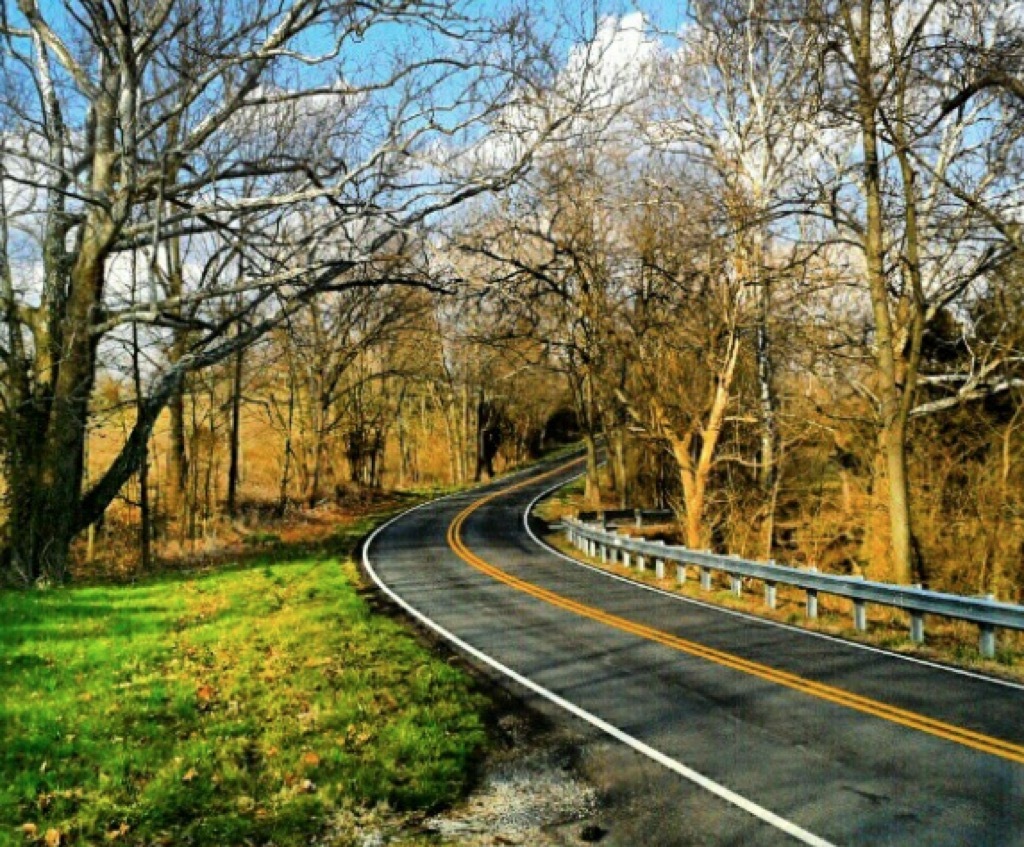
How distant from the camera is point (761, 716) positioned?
9133 mm

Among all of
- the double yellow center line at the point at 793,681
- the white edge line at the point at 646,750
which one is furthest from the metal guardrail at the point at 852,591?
the white edge line at the point at 646,750

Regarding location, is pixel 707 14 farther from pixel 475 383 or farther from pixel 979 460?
pixel 475 383

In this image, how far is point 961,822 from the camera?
21.0 feet

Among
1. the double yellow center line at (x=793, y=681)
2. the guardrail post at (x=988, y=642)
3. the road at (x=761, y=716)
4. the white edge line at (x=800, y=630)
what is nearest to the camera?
the road at (x=761, y=716)

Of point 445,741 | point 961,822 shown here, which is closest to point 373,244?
point 445,741

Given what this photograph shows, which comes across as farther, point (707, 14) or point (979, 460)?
point (979, 460)

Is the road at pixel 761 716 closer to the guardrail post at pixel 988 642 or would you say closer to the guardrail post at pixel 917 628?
the guardrail post at pixel 917 628

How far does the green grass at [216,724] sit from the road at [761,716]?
1.54 metres

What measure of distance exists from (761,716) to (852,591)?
572 cm

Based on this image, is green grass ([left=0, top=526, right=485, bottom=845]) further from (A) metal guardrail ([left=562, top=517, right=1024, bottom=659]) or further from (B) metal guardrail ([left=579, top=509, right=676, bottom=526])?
(B) metal guardrail ([left=579, top=509, right=676, bottom=526])

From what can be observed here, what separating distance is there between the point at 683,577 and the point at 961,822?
43.7 feet

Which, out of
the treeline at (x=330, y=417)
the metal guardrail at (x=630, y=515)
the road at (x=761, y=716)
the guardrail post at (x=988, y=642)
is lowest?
the road at (x=761, y=716)

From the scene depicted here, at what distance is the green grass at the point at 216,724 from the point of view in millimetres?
6984

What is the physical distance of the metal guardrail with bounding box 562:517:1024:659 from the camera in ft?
38.8
